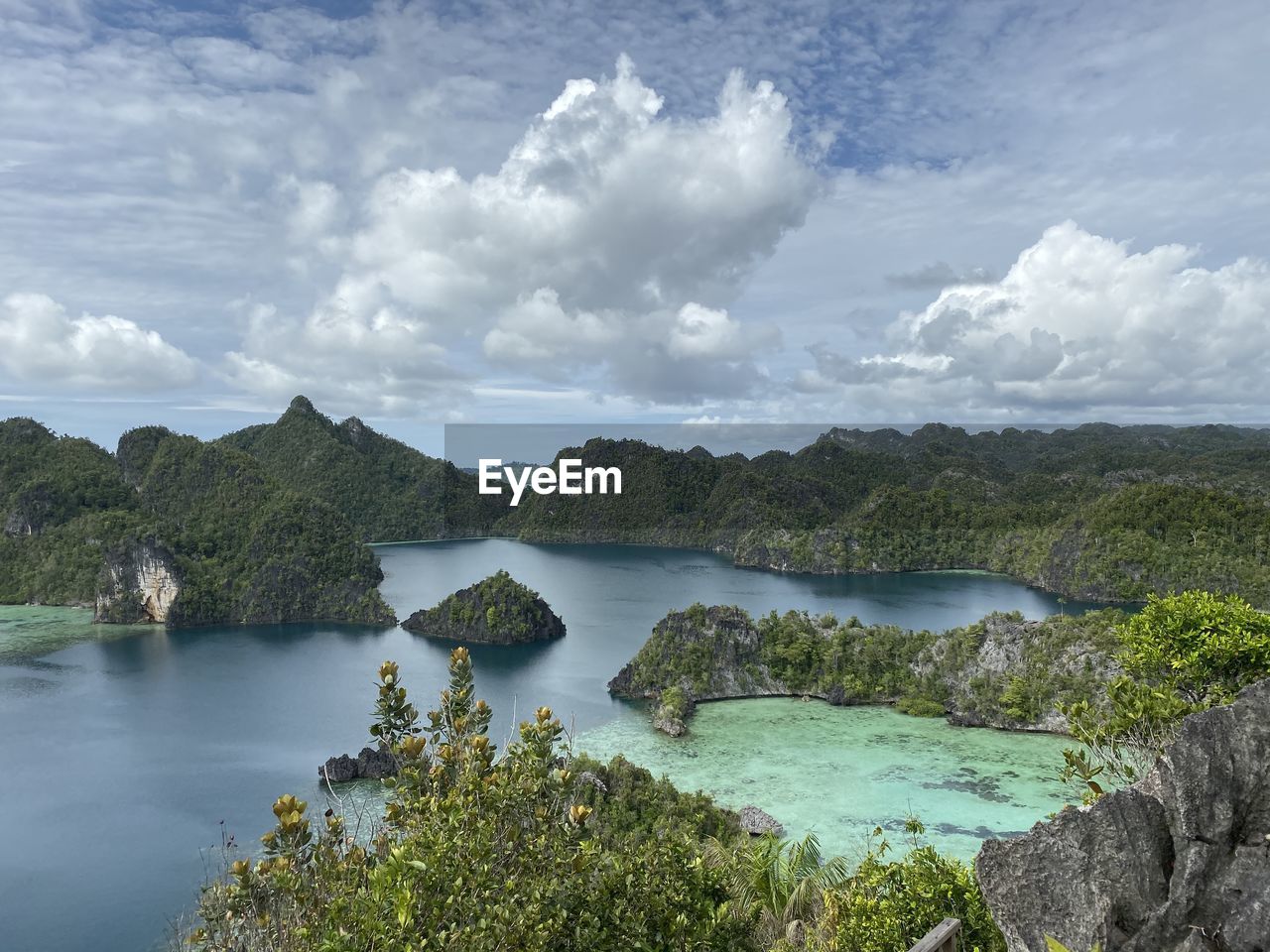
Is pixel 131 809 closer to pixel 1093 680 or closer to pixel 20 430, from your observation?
pixel 1093 680

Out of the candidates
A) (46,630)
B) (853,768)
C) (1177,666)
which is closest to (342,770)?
(853,768)

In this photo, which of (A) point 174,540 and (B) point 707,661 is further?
(A) point 174,540

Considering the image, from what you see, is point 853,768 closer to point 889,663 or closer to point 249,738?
point 889,663

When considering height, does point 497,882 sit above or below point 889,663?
above

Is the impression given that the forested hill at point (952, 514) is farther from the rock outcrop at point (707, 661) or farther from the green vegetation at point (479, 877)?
the green vegetation at point (479, 877)

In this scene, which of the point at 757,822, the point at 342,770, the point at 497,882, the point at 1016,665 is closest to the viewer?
the point at 497,882

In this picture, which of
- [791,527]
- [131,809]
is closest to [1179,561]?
[791,527]

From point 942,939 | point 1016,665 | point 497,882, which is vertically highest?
point 497,882
